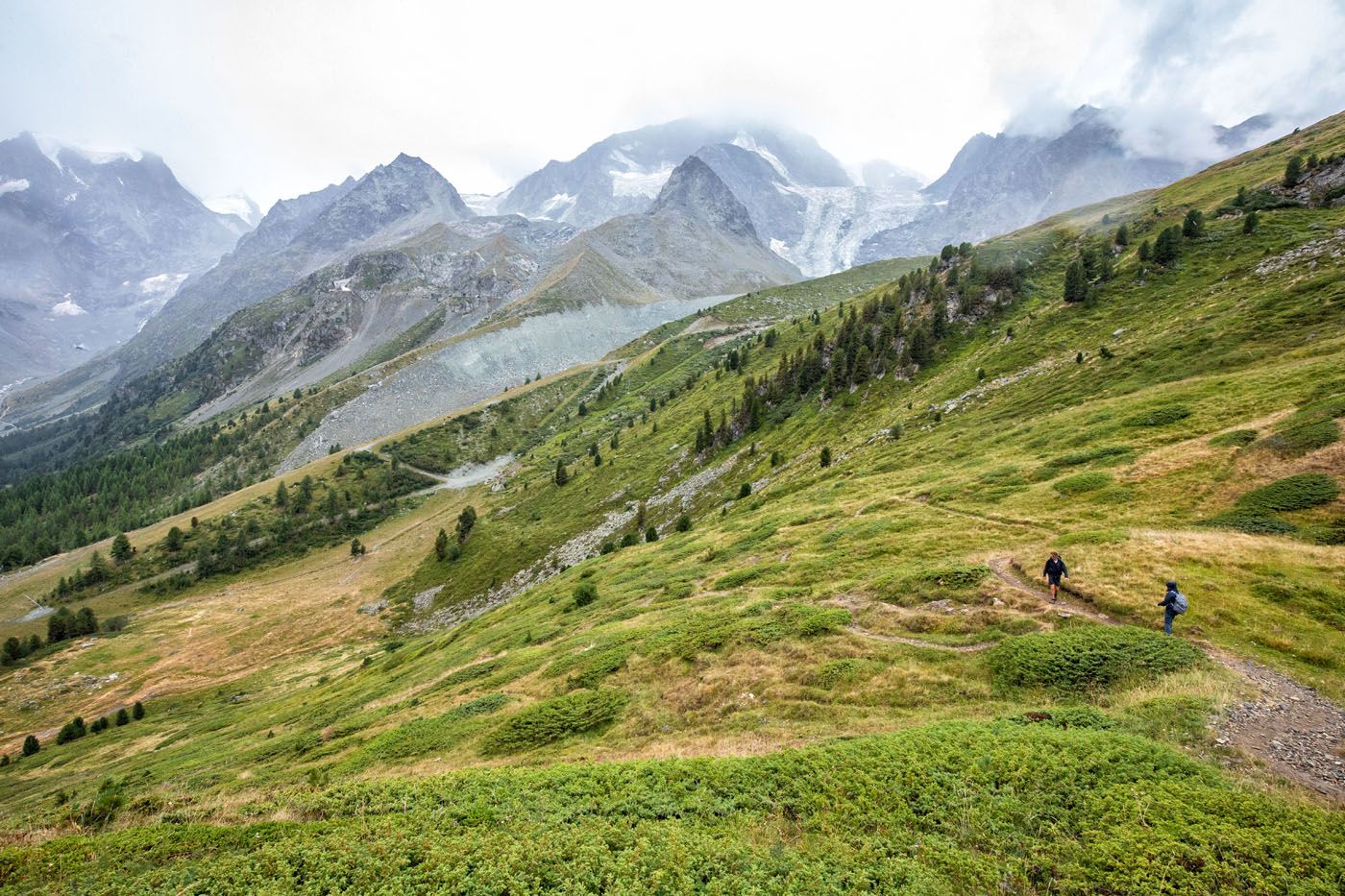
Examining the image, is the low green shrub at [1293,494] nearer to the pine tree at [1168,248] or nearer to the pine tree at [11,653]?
the pine tree at [1168,248]

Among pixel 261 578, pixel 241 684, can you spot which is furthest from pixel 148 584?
pixel 241 684

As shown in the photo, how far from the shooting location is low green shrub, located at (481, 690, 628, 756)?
2258 centimetres

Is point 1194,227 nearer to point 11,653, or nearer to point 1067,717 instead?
point 1067,717

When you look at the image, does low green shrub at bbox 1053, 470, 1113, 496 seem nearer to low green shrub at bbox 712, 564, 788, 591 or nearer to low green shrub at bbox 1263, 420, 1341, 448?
low green shrub at bbox 1263, 420, 1341, 448

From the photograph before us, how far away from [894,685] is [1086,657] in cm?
615

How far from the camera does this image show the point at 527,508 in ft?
345

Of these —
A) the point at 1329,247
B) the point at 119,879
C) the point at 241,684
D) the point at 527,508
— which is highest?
the point at 1329,247

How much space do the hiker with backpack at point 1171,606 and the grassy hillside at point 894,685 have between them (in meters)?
0.65

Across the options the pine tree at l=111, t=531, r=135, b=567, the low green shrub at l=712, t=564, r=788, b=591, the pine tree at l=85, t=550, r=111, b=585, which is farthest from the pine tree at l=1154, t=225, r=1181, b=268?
the pine tree at l=111, t=531, r=135, b=567

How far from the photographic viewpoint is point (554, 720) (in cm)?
A: 2348

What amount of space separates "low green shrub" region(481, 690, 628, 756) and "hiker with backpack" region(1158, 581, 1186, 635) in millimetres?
20255

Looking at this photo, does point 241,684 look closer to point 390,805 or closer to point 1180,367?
point 390,805

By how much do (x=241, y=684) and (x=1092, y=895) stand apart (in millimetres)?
88211

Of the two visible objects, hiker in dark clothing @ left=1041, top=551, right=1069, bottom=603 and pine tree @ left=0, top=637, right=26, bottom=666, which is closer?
hiker in dark clothing @ left=1041, top=551, right=1069, bottom=603
